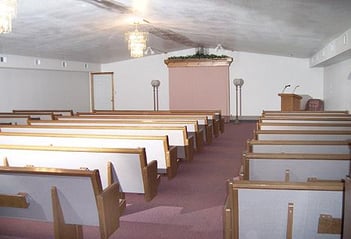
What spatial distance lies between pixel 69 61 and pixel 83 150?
8.94m

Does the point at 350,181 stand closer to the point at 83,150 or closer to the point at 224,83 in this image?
the point at 83,150

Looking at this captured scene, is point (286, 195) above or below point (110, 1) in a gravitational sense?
below

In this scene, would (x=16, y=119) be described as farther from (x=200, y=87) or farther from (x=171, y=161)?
(x=200, y=87)

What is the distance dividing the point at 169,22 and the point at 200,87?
204 inches

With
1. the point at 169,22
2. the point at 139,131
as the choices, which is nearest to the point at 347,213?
the point at 139,131

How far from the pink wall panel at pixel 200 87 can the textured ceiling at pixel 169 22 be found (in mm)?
2379

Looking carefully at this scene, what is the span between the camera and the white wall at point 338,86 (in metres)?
8.02

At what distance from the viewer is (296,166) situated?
273 cm

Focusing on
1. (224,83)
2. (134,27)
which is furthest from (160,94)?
(134,27)

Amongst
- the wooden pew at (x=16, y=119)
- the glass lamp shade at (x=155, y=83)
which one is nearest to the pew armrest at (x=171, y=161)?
the wooden pew at (x=16, y=119)

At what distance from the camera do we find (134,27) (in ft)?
26.4

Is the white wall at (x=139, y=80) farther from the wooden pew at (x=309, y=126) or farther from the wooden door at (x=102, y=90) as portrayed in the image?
the wooden pew at (x=309, y=126)

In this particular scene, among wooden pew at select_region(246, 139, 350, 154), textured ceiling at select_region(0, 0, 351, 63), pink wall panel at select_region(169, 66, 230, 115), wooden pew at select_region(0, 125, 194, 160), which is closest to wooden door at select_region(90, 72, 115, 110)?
pink wall panel at select_region(169, 66, 230, 115)

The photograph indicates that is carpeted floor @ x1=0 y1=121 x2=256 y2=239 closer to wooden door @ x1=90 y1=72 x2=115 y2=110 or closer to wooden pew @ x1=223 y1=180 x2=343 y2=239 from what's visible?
wooden pew @ x1=223 y1=180 x2=343 y2=239
